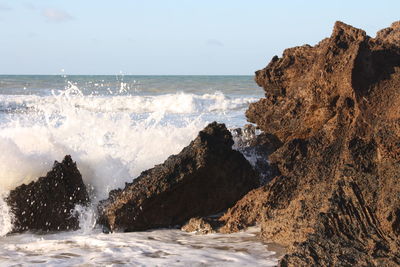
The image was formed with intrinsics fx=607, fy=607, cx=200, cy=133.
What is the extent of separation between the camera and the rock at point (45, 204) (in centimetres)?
493

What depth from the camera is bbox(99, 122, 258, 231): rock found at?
4.69 m

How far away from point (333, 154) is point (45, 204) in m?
2.34

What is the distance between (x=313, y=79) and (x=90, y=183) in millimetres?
2383

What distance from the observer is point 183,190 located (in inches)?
187

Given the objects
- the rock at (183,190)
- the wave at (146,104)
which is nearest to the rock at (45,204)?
the rock at (183,190)

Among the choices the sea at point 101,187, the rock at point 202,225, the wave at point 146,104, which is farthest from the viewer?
the wave at point 146,104

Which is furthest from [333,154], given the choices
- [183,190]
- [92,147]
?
[92,147]

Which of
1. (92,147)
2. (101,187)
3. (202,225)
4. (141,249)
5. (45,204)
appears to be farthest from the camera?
(92,147)

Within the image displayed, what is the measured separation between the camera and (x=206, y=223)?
14.9ft

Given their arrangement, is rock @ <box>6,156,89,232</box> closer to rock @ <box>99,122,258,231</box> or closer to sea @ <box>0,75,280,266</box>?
sea @ <box>0,75,280,266</box>

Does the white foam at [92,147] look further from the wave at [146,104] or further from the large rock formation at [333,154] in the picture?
the wave at [146,104]

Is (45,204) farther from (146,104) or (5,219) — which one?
(146,104)

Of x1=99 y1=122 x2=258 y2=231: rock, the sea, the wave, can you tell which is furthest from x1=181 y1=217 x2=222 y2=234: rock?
the wave

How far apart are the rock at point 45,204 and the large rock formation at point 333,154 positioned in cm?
136
